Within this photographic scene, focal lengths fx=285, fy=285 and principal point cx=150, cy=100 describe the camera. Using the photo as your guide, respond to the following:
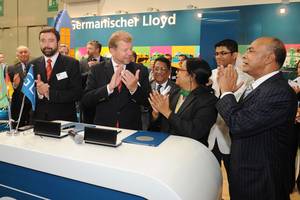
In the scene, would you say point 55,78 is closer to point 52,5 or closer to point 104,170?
point 104,170

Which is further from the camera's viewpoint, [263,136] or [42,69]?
[42,69]

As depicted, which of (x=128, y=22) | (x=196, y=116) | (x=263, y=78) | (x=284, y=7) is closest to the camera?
(x=263, y=78)

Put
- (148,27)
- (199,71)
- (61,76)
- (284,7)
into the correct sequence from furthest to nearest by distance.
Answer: (148,27) → (284,7) → (61,76) → (199,71)

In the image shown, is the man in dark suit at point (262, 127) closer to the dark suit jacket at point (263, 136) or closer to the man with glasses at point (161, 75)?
the dark suit jacket at point (263, 136)

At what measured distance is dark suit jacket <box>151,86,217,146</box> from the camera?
74.4 inches

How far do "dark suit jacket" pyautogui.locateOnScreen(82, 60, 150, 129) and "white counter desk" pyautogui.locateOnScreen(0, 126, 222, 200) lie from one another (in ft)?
2.31

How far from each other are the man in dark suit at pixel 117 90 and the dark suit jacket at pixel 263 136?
0.77 metres

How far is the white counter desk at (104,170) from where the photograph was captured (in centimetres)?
113

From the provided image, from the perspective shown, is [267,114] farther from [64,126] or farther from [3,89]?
[3,89]

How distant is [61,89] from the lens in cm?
253

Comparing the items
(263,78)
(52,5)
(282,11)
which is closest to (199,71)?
(263,78)

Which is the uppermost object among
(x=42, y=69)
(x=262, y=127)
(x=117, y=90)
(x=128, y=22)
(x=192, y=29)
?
(x=128, y=22)

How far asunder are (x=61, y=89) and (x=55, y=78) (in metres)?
0.11

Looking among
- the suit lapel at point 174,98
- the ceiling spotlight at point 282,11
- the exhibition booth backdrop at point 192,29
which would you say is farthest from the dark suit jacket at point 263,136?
the ceiling spotlight at point 282,11
